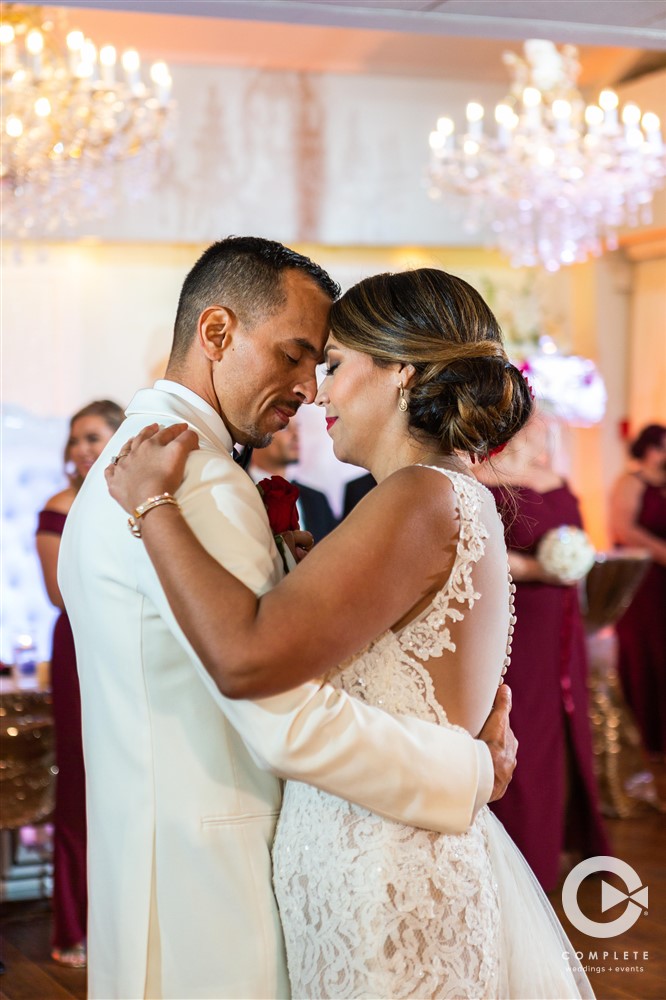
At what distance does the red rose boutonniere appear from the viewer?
179cm

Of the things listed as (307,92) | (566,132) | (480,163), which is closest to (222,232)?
(307,92)

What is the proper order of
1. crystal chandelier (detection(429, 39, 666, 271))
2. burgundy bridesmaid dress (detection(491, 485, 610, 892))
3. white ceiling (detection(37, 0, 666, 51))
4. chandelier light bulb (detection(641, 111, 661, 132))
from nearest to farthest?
white ceiling (detection(37, 0, 666, 51)) < burgundy bridesmaid dress (detection(491, 485, 610, 892)) < chandelier light bulb (detection(641, 111, 661, 132)) < crystal chandelier (detection(429, 39, 666, 271))

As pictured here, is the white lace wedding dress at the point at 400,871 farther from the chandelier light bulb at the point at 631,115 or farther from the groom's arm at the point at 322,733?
the chandelier light bulb at the point at 631,115

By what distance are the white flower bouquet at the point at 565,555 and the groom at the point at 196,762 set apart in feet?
→ 8.62

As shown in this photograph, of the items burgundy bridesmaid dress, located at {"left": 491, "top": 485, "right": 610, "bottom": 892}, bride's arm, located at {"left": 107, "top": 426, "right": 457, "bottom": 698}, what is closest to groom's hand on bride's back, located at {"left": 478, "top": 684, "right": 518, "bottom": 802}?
bride's arm, located at {"left": 107, "top": 426, "right": 457, "bottom": 698}

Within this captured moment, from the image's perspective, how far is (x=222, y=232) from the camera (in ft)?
25.0

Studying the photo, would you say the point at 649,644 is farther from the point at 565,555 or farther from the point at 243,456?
the point at 243,456

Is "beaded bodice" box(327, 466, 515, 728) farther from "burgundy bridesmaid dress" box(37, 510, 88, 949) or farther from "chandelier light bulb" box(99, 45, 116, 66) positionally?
"chandelier light bulb" box(99, 45, 116, 66)

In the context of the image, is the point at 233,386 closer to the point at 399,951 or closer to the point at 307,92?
the point at 399,951

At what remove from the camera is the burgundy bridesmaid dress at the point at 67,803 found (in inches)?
159

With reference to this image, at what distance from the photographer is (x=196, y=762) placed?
1673 millimetres

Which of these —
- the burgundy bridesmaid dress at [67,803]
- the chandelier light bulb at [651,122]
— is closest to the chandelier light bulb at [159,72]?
the chandelier light bulb at [651,122]

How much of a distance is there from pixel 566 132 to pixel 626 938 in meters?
4.64

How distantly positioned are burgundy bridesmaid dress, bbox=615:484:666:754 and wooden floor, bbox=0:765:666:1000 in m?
2.52
